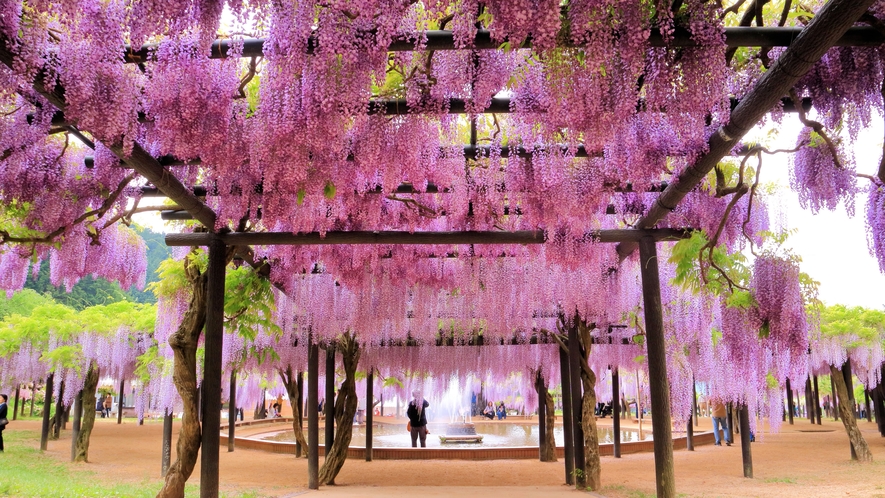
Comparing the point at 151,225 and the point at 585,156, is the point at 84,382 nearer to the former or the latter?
the point at 151,225

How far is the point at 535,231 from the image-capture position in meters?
6.05

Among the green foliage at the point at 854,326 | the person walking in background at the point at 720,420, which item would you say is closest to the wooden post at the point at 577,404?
the person walking in background at the point at 720,420

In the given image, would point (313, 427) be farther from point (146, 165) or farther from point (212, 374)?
point (146, 165)

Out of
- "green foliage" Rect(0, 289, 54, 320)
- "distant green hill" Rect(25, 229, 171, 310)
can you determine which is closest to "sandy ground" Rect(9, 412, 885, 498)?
"green foliage" Rect(0, 289, 54, 320)

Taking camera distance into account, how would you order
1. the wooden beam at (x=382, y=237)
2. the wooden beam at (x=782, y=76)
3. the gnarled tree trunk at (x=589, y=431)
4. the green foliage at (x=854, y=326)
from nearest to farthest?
the wooden beam at (x=782, y=76) < the wooden beam at (x=382, y=237) < the gnarled tree trunk at (x=589, y=431) < the green foliage at (x=854, y=326)

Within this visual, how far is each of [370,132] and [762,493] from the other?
746 centimetres

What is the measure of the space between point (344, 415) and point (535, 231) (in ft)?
16.9

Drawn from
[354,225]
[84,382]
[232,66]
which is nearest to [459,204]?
[354,225]

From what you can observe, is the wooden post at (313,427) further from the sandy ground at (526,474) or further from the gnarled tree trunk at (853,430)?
the gnarled tree trunk at (853,430)

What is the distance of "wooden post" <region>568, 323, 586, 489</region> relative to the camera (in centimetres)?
877

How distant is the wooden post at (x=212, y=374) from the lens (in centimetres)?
549

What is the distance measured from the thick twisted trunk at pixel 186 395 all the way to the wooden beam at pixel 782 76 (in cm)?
450

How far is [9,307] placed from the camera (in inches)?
1168

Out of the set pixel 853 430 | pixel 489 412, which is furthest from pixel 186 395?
pixel 489 412
